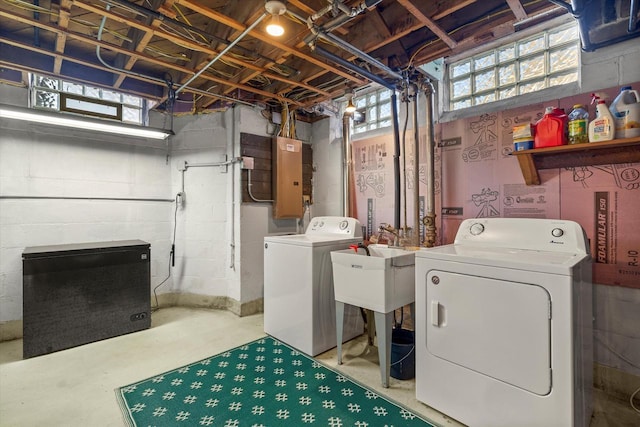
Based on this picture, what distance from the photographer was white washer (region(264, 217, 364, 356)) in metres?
2.41

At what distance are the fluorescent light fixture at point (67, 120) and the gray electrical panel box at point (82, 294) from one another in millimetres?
1091

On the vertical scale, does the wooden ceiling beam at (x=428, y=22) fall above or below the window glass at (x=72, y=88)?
below

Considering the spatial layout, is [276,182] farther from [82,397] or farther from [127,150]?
[82,397]

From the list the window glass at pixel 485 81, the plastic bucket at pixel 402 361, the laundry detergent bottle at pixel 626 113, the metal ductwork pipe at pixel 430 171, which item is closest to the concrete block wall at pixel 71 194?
the plastic bucket at pixel 402 361

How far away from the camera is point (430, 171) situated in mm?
2549

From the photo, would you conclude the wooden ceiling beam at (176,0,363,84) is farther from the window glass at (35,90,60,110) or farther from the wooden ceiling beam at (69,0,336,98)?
the window glass at (35,90,60,110)

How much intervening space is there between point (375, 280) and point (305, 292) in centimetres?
68

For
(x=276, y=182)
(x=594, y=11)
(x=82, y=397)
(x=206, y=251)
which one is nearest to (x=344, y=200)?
(x=276, y=182)

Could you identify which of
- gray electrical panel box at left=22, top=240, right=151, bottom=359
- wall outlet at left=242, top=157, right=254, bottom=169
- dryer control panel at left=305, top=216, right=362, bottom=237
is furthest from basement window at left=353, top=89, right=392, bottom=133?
gray electrical panel box at left=22, top=240, right=151, bottom=359

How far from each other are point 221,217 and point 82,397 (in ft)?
6.35

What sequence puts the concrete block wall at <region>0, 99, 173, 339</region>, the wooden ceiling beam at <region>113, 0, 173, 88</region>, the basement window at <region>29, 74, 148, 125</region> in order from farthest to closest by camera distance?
the basement window at <region>29, 74, 148, 125</region>
the concrete block wall at <region>0, 99, 173, 339</region>
the wooden ceiling beam at <region>113, 0, 173, 88</region>

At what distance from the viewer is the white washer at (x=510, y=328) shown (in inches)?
51.8

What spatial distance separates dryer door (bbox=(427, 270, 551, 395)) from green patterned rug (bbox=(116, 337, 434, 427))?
1.53 ft

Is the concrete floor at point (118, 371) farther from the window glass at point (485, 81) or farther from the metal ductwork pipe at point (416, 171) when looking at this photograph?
the window glass at point (485, 81)
